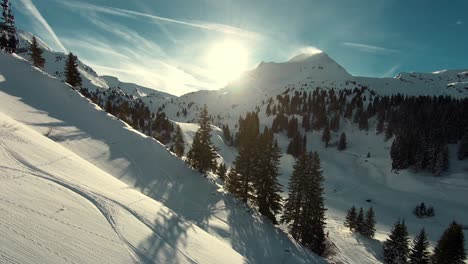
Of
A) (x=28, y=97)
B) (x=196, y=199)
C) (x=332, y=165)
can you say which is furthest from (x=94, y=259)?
(x=332, y=165)

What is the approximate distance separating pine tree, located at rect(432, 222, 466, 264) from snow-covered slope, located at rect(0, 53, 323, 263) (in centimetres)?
2194

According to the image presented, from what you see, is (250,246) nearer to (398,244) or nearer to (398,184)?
(398,244)

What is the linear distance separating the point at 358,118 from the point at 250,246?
157 m

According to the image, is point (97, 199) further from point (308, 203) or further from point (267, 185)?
point (308, 203)

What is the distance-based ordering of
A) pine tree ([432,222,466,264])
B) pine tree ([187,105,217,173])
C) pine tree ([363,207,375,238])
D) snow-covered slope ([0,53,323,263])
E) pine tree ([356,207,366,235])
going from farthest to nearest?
pine tree ([356,207,366,235])
pine tree ([363,207,375,238])
pine tree ([187,105,217,173])
pine tree ([432,222,466,264])
snow-covered slope ([0,53,323,263])

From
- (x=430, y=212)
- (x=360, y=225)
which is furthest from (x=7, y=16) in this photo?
(x=430, y=212)

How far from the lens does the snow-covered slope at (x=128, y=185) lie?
12055 millimetres

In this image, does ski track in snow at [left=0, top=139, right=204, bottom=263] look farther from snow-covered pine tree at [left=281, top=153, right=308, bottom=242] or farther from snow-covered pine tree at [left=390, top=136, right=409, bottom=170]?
snow-covered pine tree at [left=390, top=136, right=409, bottom=170]

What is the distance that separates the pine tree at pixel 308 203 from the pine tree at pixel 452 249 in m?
17.2

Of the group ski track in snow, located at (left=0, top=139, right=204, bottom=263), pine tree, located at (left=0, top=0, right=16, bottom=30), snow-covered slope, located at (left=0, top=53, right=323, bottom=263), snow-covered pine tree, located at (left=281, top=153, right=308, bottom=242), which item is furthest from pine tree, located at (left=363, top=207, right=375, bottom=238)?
pine tree, located at (left=0, top=0, right=16, bottom=30)

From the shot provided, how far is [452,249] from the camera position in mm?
36500

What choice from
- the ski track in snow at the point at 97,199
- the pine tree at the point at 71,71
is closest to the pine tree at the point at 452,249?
the ski track in snow at the point at 97,199

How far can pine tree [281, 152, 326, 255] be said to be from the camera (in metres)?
34.0

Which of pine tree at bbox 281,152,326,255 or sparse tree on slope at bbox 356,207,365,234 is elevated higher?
pine tree at bbox 281,152,326,255
